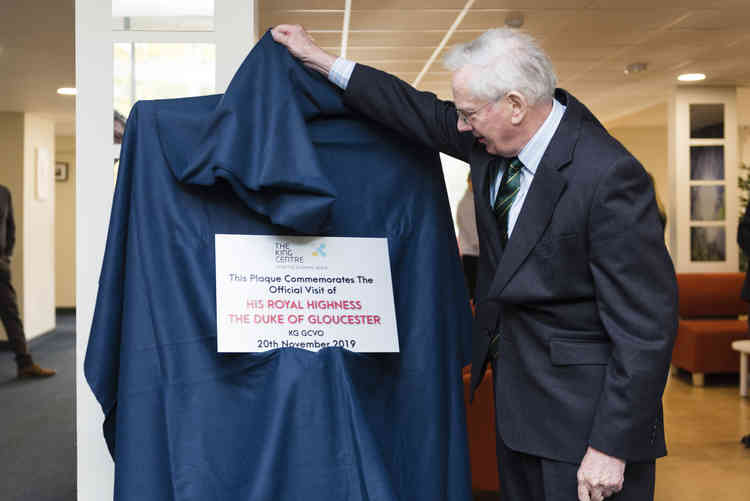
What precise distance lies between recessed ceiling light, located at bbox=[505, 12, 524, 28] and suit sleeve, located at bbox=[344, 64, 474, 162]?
139 inches

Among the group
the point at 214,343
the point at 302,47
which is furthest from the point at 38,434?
the point at 302,47

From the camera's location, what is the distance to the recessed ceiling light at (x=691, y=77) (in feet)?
22.9

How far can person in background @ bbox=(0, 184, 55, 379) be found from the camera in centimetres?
609

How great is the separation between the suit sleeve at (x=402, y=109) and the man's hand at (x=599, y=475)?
744mm

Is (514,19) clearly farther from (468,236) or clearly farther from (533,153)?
(533,153)

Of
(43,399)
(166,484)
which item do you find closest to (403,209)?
(166,484)

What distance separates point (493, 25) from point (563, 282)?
427 centimetres

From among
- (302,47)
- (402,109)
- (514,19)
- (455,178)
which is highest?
(514,19)

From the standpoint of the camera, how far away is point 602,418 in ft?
4.52

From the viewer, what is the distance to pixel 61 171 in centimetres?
1130

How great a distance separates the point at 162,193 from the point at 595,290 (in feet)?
3.12

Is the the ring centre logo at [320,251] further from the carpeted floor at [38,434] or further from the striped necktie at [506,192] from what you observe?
the carpeted floor at [38,434]

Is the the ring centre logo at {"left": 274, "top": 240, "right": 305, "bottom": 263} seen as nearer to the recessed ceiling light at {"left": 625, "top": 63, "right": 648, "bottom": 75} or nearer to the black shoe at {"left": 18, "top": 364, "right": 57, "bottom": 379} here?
the black shoe at {"left": 18, "top": 364, "right": 57, "bottom": 379}

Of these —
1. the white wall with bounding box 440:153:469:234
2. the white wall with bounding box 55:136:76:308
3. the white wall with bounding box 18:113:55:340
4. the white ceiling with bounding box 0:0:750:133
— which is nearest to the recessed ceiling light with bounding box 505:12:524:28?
the white ceiling with bounding box 0:0:750:133
